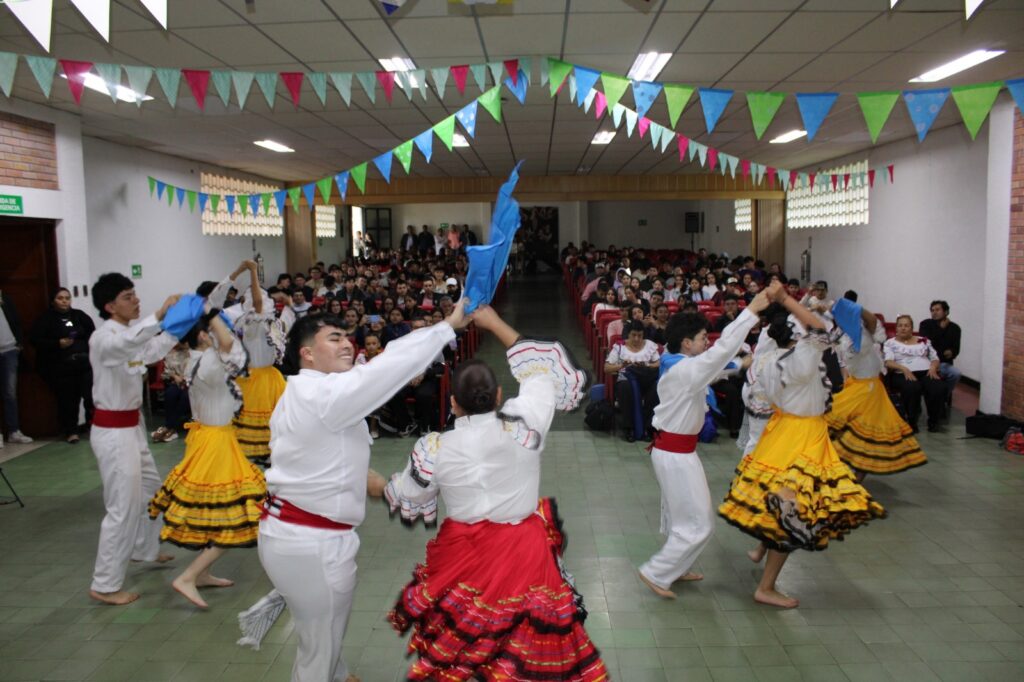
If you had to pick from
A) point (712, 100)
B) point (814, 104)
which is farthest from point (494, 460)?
point (712, 100)

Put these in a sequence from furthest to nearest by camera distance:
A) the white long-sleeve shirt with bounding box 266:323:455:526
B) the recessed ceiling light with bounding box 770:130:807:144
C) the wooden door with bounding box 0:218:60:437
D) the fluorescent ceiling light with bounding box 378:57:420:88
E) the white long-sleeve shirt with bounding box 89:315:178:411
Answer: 1. the recessed ceiling light with bounding box 770:130:807:144
2. the wooden door with bounding box 0:218:60:437
3. the fluorescent ceiling light with bounding box 378:57:420:88
4. the white long-sleeve shirt with bounding box 89:315:178:411
5. the white long-sleeve shirt with bounding box 266:323:455:526

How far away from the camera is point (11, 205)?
6930mm

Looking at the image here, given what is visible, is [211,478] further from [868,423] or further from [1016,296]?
[1016,296]

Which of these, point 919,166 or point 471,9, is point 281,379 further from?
point 919,166

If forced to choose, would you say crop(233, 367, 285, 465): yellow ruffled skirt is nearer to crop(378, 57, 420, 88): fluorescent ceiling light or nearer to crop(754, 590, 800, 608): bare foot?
crop(378, 57, 420, 88): fluorescent ceiling light

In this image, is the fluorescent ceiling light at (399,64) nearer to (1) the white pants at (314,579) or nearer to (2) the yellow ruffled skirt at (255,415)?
(2) the yellow ruffled skirt at (255,415)

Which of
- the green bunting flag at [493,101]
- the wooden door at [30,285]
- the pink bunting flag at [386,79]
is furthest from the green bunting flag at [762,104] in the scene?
the wooden door at [30,285]

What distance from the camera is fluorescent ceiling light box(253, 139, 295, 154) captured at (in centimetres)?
1063

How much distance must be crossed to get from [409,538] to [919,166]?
978 centimetres

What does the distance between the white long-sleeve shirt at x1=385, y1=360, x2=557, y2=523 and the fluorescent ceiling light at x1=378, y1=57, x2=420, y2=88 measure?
14.9 ft

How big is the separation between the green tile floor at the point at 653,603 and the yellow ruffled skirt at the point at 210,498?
440 millimetres

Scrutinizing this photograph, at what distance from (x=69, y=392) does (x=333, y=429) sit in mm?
6486

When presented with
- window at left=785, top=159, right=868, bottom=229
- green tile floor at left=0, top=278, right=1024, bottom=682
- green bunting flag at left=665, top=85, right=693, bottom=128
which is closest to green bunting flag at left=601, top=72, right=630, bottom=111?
green bunting flag at left=665, top=85, right=693, bottom=128

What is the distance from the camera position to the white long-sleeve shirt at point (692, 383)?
332cm
